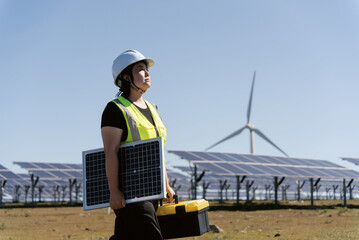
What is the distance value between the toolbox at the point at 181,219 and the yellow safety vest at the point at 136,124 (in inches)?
24.5

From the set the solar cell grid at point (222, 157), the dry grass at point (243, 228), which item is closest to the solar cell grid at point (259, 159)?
the solar cell grid at point (222, 157)

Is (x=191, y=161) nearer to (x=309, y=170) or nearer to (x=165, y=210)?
(x=309, y=170)

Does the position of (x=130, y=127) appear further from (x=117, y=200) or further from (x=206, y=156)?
(x=206, y=156)

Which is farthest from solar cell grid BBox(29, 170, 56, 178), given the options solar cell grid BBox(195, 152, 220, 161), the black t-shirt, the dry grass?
the black t-shirt

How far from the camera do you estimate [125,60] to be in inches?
164

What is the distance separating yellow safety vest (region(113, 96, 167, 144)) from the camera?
3.98 m

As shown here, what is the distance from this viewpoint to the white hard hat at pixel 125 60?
4156 millimetres

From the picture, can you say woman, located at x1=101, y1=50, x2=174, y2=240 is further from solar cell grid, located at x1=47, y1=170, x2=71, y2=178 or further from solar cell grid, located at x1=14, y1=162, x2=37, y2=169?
solar cell grid, located at x1=47, y1=170, x2=71, y2=178

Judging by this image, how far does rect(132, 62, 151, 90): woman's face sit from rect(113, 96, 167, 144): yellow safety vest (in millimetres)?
174

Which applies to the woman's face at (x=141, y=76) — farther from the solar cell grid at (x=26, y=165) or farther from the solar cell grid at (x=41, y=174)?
the solar cell grid at (x=26, y=165)

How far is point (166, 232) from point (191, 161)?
75.1 feet

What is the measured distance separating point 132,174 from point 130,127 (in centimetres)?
37

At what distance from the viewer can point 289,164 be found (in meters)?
35.3

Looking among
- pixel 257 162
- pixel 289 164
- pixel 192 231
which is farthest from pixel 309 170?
pixel 192 231
